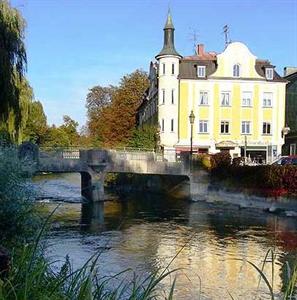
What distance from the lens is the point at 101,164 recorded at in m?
37.2

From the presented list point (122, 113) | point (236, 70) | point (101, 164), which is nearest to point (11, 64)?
point (101, 164)

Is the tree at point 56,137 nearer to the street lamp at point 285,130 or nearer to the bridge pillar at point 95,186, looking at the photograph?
the street lamp at point 285,130

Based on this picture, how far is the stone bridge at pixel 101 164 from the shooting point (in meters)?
36.3

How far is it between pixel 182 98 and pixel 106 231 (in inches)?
1088

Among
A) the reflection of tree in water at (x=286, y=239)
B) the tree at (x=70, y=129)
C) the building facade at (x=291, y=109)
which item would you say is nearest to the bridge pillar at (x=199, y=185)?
the reflection of tree in water at (x=286, y=239)

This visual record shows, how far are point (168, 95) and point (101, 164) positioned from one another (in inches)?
547

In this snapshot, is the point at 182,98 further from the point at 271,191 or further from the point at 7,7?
the point at 7,7

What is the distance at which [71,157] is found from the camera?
37.2 metres

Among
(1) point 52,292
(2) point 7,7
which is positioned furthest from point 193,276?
(2) point 7,7

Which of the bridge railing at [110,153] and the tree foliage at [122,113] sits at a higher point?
the tree foliage at [122,113]

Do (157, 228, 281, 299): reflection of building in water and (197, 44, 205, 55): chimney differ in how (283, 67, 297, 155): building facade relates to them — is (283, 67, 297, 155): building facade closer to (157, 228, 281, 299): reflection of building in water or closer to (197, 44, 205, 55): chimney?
(197, 44, 205, 55): chimney

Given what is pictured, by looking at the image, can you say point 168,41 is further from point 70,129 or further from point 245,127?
point 70,129

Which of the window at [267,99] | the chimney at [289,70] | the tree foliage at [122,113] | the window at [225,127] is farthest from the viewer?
the tree foliage at [122,113]

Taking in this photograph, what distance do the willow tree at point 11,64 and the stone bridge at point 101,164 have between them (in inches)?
522
